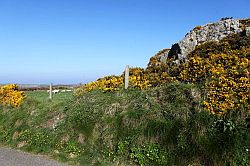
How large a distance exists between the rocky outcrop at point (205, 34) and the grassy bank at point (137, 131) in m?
4.90

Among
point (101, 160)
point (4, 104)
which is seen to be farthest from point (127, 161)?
point (4, 104)

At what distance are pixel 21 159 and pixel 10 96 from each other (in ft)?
27.4

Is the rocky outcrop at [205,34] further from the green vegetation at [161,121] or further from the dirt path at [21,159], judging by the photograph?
the dirt path at [21,159]

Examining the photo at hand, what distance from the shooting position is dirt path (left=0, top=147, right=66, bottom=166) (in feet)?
33.7

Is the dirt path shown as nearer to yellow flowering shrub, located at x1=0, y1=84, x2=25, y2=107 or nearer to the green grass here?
the green grass

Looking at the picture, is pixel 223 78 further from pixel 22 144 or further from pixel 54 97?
pixel 54 97

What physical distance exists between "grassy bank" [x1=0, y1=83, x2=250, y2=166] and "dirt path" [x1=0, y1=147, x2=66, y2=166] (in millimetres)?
471

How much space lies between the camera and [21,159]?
1091 cm

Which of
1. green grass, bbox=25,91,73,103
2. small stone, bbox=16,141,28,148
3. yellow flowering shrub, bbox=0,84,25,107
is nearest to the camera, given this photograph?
small stone, bbox=16,141,28,148

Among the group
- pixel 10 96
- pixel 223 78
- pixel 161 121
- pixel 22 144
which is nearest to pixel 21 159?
pixel 22 144

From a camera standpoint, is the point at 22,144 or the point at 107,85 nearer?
the point at 22,144

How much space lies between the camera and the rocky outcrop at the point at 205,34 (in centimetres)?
1645

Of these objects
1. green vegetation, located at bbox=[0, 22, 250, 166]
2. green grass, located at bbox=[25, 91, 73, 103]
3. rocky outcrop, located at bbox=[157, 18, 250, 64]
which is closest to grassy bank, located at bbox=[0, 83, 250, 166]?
green vegetation, located at bbox=[0, 22, 250, 166]

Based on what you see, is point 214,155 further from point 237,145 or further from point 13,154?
point 13,154
